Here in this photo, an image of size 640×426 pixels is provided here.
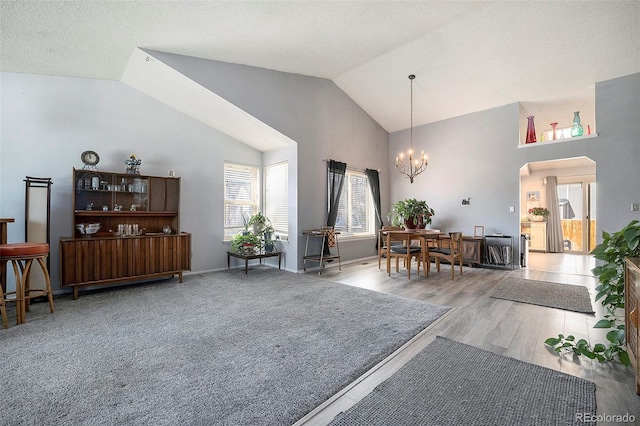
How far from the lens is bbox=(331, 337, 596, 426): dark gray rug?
59.0 inches

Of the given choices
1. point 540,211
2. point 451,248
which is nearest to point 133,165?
point 451,248

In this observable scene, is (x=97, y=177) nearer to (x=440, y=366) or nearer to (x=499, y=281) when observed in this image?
(x=440, y=366)

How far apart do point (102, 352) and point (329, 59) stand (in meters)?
4.87

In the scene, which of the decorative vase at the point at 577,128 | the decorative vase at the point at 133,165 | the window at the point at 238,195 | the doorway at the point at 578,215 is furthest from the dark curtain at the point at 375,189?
the doorway at the point at 578,215

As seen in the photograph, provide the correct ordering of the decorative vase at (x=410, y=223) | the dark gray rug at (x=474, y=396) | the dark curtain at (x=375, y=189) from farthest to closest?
the dark curtain at (x=375, y=189)
the decorative vase at (x=410, y=223)
the dark gray rug at (x=474, y=396)

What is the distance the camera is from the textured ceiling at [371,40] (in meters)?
2.91

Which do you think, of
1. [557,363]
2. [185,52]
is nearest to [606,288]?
[557,363]

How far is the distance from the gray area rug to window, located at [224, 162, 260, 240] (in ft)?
6.75

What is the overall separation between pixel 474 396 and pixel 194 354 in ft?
6.50

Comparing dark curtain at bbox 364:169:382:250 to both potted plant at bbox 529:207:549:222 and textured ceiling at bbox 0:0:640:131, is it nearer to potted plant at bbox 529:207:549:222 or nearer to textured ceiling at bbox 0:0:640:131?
textured ceiling at bbox 0:0:640:131

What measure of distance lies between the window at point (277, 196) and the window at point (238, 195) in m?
0.22

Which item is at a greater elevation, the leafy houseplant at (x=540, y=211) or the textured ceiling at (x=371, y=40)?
the textured ceiling at (x=371, y=40)

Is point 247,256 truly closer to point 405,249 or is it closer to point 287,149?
point 287,149

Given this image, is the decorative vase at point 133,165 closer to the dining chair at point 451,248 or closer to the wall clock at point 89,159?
the wall clock at point 89,159
